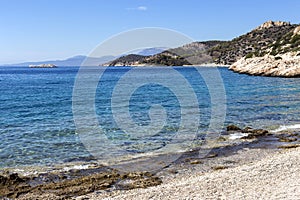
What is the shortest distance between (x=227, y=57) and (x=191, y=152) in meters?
161

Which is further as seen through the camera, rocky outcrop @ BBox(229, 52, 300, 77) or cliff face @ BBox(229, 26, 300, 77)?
cliff face @ BBox(229, 26, 300, 77)

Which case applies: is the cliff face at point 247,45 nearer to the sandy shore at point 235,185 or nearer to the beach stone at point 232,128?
the beach stone at point 232,128

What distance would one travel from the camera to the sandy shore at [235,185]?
914 cm

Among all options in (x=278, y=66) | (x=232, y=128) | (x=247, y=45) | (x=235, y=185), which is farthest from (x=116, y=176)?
(x=247, y=45)

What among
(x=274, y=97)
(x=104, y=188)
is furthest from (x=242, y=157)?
(x=274, y=97)

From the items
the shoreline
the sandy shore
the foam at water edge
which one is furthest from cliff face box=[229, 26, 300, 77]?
the sandy shore

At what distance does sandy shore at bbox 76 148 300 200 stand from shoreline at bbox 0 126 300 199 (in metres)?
0.16

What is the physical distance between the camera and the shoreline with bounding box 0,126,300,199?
10766 mm

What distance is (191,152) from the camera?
15.6 meters

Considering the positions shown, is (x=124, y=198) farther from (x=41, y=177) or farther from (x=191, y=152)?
(x=191, y=152)

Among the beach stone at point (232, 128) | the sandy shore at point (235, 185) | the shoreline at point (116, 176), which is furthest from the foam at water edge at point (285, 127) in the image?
the sandy shore at point (235, 185)

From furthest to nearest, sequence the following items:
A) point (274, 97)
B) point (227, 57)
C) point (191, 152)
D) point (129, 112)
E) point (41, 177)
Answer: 1. point (227, 57)
2. point (274, 97)
3. point (129, 112)
4. point (191, 152)
5. point (41, 177)

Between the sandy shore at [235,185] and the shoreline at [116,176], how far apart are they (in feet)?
0.52

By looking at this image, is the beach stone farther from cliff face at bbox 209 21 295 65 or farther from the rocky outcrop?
cliff face at bbox 209 21 295 65
